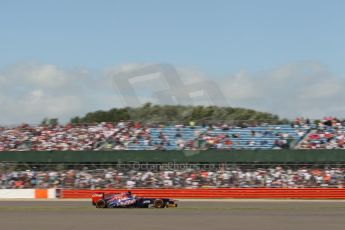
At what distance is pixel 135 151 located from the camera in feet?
126

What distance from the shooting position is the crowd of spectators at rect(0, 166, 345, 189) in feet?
115

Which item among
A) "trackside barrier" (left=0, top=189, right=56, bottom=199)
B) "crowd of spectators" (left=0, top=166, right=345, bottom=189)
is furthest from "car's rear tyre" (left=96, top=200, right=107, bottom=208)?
"trackside barrier" (left=0, top=189, right=56, bottom=199)

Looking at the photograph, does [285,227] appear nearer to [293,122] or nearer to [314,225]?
[314,225]

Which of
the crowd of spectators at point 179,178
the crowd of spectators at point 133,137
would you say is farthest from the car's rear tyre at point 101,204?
the crowd of spectators at point 133,137

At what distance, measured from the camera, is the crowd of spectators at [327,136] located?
37006 millimetres

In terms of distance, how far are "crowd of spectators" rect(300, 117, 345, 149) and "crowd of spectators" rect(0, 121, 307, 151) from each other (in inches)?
32.1

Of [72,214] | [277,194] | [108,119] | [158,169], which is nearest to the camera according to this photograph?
[72,214]

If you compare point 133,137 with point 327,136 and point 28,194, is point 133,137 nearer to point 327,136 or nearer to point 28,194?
point 28,194

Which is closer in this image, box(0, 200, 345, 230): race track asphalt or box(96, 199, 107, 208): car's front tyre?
box(0, 200, 345, 230): race track asphalt

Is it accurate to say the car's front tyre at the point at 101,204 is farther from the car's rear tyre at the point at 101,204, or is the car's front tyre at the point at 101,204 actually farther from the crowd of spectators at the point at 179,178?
the crowd of spectators at the point at 179,178

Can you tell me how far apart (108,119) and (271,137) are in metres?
66.5

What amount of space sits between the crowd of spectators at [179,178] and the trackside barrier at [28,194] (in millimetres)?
794

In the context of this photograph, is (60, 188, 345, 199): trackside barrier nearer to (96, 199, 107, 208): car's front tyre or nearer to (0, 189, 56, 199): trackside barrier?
(0, 189, 56, 199): trackside barrier

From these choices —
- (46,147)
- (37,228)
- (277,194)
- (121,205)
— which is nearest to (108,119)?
(46,147)
